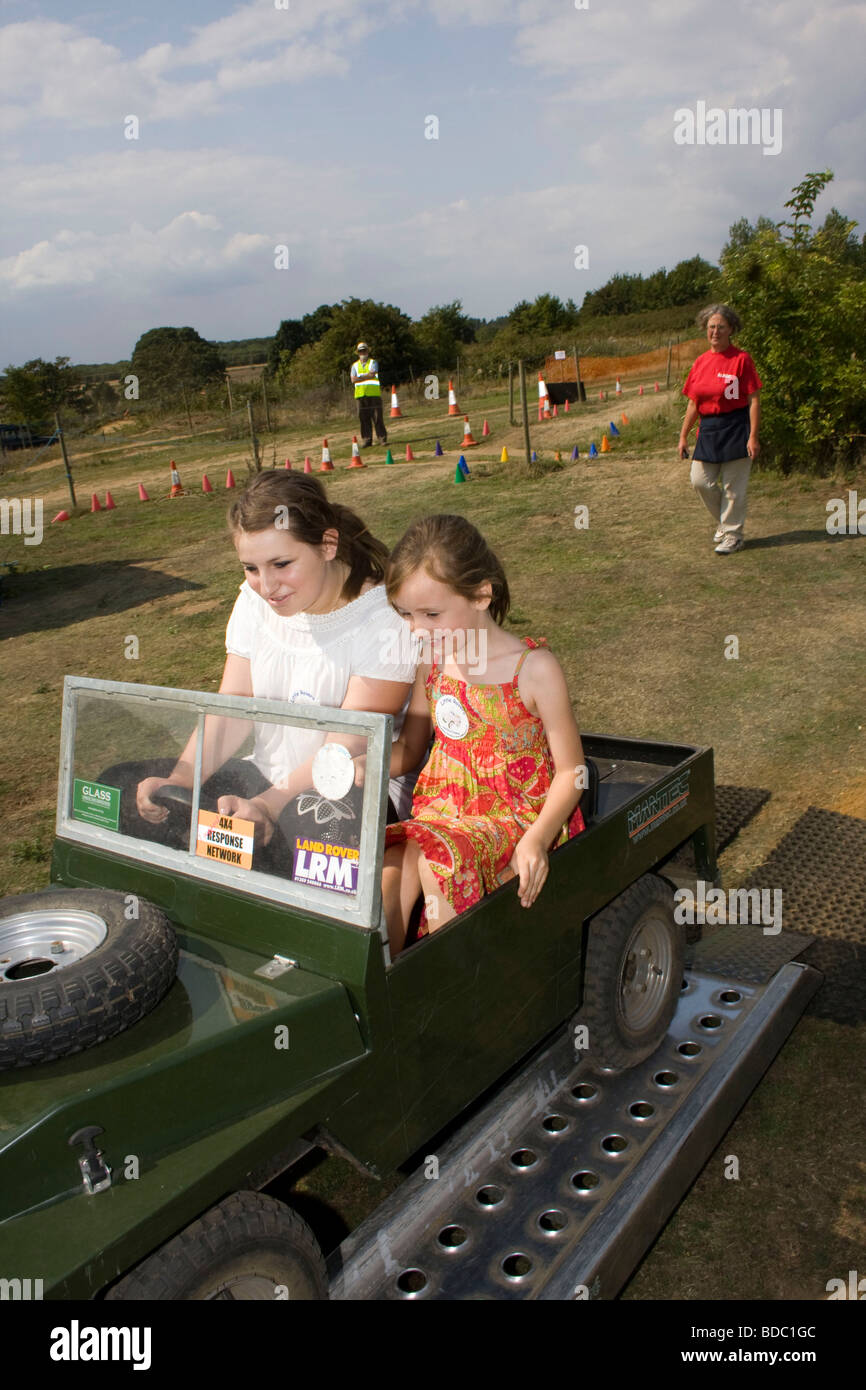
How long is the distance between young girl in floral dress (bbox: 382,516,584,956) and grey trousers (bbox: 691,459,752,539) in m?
6.19

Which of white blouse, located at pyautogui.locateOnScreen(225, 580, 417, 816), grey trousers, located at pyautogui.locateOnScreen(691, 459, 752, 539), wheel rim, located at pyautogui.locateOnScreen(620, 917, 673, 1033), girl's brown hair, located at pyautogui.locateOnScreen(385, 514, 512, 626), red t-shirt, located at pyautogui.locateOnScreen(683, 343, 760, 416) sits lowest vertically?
wheel rim, located at pyautogui.locateOnScreen(620, 917, 673, 1033)

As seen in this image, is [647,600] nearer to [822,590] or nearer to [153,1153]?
[822,590]

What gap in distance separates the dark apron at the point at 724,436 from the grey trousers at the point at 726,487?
0.09 meters

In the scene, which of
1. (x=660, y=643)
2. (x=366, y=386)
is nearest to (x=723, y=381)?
(x=660, y=643)

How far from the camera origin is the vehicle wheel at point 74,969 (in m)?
1.87

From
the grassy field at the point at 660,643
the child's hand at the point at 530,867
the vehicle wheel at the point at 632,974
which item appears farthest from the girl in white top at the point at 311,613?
the grassy field at the point at 660,643

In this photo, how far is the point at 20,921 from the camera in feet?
7.34

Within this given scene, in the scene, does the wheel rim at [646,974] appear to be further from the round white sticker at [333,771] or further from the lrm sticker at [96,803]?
the lrm sticker at [96,803]

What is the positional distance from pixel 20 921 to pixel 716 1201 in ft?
6.44

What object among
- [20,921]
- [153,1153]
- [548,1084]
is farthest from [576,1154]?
[20,921]

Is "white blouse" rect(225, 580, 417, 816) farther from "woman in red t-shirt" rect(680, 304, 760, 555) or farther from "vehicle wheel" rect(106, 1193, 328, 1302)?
"woman in red t-shirt" rect(680, 304, 760, 555)
